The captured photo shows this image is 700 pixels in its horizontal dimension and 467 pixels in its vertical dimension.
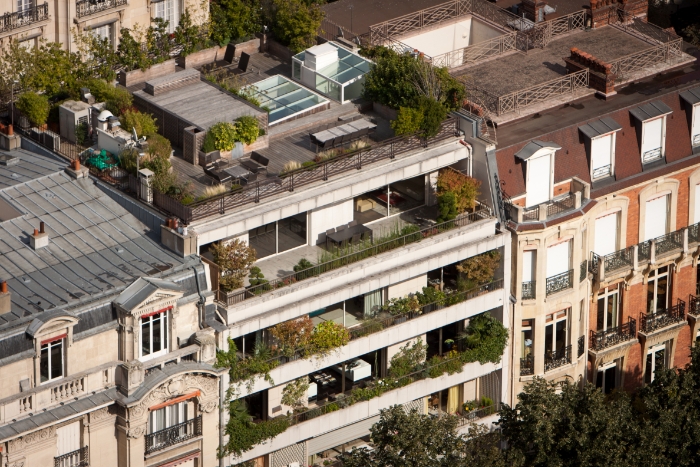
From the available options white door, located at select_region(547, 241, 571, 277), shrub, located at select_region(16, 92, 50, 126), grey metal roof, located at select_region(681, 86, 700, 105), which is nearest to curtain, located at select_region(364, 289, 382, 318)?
white door, located at select_region(547, 241, 571, 277)

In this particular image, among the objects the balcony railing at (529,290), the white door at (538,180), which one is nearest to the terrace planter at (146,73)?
the white door at (538,180)

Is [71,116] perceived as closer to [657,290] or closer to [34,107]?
[34,107]

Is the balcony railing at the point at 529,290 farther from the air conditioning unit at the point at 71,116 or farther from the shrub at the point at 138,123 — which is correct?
the air conditioning unit at the point at 71,116

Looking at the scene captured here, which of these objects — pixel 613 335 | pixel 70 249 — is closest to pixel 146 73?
pixel 70 249

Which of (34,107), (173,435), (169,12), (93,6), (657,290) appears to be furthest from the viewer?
(169,12)

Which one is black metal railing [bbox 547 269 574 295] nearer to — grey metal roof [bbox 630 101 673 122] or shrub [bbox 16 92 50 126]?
grey metal roof [bbox 630 101 673 122]

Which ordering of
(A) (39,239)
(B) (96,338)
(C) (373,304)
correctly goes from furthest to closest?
(C) (373,304), (A) (39,239), (B) (96,338)
